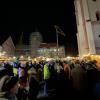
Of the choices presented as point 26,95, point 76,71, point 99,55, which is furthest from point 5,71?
point 99,55

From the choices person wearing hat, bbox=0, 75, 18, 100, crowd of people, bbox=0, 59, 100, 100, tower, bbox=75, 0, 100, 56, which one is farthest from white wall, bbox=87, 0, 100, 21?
person wearing hat, bbox=0, 75, 18, 100

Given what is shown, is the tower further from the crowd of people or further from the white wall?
the crowd of people

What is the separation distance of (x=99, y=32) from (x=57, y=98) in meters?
29.4

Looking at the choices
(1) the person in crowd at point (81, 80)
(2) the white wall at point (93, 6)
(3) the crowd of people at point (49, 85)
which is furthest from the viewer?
(2) the white wall at point (93, 6)

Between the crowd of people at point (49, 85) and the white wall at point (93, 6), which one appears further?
the white wall at point (93, 6)

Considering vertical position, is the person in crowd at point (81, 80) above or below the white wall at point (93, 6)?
below

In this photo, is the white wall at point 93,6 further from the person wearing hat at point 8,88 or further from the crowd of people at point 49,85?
the person wearing hat at point 8,88

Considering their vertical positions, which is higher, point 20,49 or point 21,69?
point 20,49

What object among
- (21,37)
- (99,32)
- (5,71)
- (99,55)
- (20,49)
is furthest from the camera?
(21,37)

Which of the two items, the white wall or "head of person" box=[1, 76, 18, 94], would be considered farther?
the white wall

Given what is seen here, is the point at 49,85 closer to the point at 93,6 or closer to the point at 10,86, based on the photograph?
the point at 10,86

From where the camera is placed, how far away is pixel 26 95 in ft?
26.6

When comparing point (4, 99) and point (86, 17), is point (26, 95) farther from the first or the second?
point (86, 17)

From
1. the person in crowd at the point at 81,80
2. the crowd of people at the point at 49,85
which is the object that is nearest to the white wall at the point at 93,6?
the crowd of people at the point at 49,85
